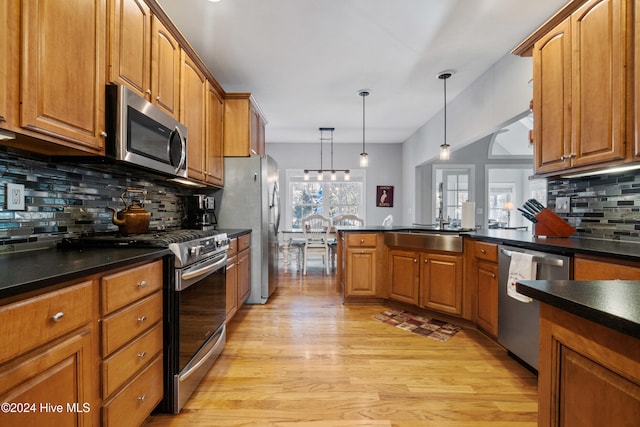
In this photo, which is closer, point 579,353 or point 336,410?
point 579,353

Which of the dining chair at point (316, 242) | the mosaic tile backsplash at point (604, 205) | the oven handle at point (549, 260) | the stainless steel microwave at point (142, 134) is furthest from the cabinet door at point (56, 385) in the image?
the dining chair at point (316, 242)

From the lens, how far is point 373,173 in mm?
6301

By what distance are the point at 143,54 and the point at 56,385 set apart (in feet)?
5.76

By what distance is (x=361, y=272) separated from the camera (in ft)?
10.6

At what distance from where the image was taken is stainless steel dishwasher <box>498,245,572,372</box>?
168 centimetres

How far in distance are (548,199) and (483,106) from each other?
4.24 feet

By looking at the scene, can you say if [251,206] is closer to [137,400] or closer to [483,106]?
[137,400]

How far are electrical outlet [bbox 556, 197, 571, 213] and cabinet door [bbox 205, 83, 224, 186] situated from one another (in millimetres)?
3048

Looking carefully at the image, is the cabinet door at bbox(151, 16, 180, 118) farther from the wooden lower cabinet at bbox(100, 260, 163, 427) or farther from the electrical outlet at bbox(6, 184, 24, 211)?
the wooden lower cabinet at bbox(100, 260, 163, 427)

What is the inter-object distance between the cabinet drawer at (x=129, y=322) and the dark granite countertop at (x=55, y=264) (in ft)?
0.63

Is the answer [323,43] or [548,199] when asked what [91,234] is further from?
[548,199]

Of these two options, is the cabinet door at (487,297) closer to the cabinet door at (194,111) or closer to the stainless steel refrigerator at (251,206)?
the stainless steel refrigerator at (251,206)

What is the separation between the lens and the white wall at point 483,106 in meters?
2.62

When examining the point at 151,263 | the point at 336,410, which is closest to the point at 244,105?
the point at 151,263
